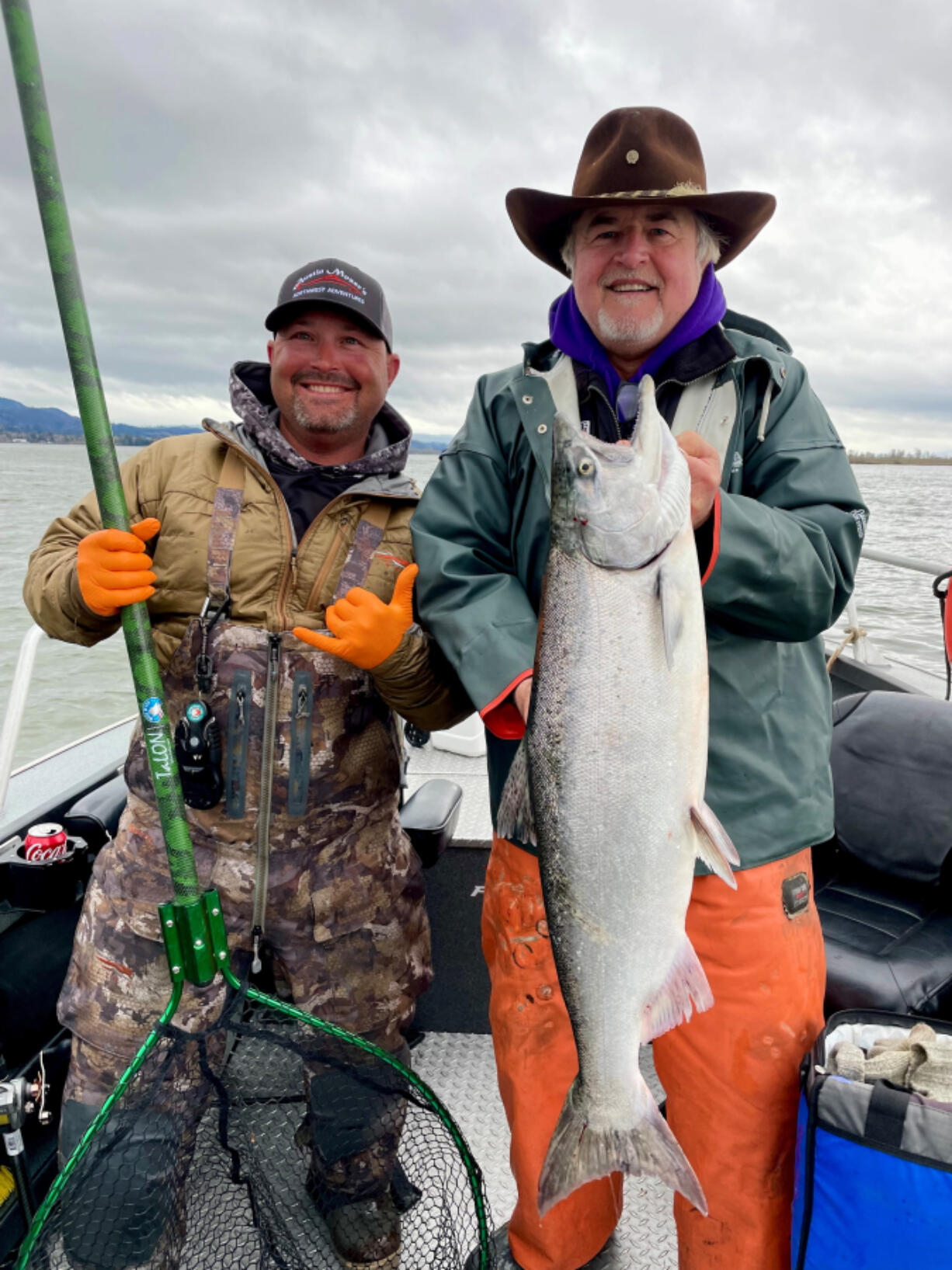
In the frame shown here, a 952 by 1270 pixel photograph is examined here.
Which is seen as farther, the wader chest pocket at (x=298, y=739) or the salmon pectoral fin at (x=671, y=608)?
the wader chest pocket at (x=298, y=739)

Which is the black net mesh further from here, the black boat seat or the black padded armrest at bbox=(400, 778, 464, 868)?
the black boat seat

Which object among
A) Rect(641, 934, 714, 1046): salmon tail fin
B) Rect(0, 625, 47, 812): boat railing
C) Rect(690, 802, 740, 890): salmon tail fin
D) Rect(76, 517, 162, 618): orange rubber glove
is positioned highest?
Rect(76, 517, 162, 618): orange rubber glove

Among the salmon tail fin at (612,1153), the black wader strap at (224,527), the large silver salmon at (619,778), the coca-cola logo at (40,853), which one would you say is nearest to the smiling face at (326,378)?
the black wader strap at (224,527)

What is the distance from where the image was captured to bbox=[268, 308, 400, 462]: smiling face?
3008 millimetres

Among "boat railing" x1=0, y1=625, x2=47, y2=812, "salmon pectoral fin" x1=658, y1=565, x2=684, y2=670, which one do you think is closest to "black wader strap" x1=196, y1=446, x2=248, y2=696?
"boat railing" x1=0, y1=625, x2=47, y2=812

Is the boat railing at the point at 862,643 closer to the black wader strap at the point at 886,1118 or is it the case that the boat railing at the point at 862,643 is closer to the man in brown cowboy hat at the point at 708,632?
the man in brown cowboy hat at the point at 708,632

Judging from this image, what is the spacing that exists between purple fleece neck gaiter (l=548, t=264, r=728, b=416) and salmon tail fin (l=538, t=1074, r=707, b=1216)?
1873 millimetres

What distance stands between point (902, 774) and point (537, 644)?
2304mm

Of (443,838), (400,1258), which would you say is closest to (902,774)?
(443,838)

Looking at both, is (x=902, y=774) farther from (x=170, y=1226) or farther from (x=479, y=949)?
(x=170, y=1226)

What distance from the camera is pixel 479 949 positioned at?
3732 mm

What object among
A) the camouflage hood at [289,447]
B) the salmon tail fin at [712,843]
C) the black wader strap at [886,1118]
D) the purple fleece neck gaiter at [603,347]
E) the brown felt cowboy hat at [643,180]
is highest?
the brown felt cowboy hat at [643,180]

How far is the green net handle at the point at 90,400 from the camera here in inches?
80.7

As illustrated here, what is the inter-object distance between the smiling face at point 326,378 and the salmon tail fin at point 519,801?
60.9 inches
